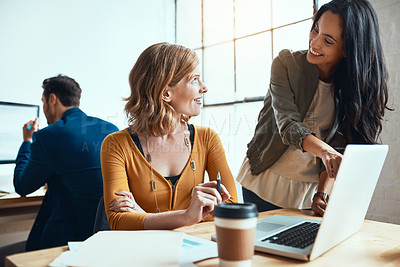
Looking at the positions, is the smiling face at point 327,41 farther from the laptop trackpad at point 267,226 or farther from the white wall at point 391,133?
the white wall at point 391,133

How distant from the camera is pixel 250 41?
357 cm

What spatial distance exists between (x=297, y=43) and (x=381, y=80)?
1864 millimetres

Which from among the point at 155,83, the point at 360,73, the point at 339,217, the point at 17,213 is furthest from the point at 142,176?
the point at 17,213

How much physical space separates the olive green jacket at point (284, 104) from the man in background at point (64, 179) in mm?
852

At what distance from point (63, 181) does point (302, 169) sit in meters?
1.18

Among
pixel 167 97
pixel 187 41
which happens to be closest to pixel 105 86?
pixel 187 41

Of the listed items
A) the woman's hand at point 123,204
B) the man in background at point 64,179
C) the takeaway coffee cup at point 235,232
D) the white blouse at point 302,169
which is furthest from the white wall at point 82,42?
the takeaway coffee cup at point 235,232

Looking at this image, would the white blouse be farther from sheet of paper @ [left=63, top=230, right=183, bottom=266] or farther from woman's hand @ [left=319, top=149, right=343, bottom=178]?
sheet of paper @ [left=63, top=230, right=183, bottom=266]

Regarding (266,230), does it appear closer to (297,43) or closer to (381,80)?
(381,80)

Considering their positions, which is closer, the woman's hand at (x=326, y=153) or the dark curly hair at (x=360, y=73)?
the woman's hand at (x=326, y=153)

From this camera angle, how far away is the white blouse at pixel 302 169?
139 cm

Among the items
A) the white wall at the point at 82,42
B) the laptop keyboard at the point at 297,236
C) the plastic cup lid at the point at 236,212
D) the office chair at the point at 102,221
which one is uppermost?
the white wall at the point at 82,42

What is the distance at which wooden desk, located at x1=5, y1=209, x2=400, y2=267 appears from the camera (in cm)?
68

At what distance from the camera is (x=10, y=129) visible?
9.62 ft
